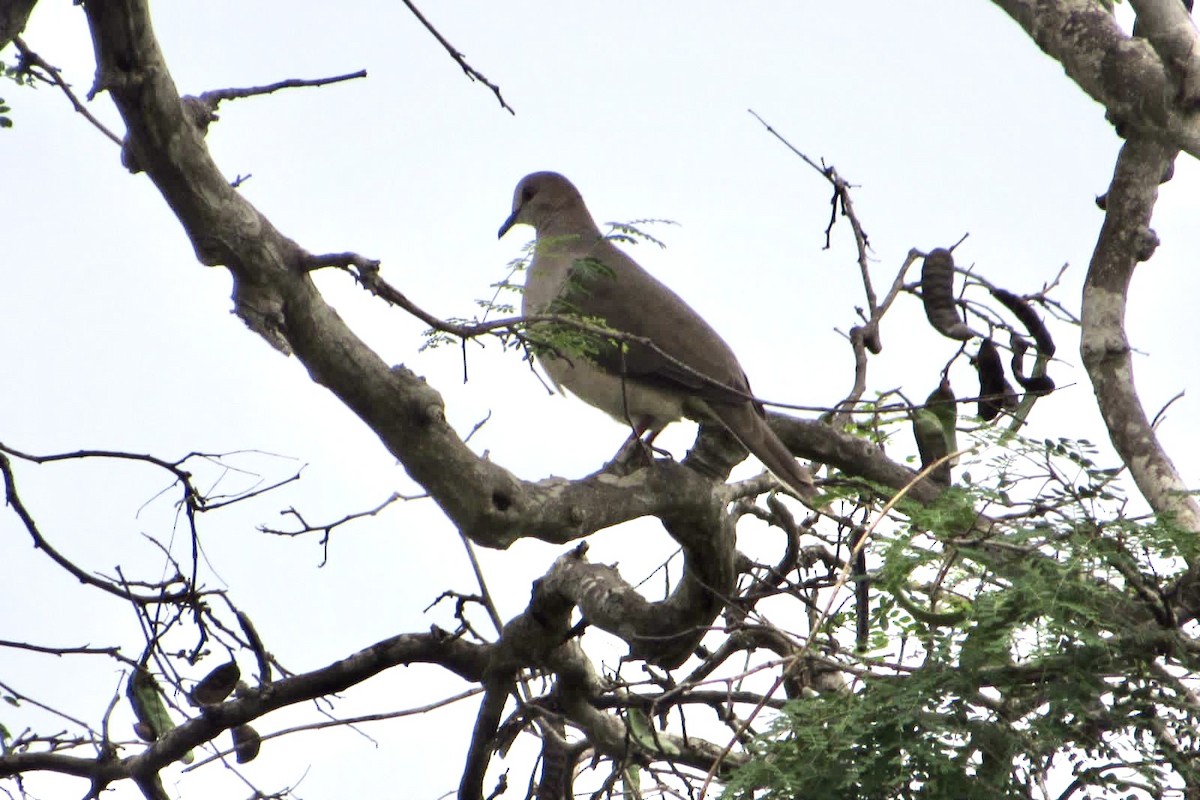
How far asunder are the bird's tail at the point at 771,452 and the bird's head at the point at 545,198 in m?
2.24

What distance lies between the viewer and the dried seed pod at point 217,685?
406 centimetres

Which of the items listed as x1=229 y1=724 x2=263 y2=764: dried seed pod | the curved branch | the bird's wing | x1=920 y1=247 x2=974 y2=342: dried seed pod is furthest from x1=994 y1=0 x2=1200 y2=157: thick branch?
x1=229 y1=724 x2=263 y2=764: dried seed pod

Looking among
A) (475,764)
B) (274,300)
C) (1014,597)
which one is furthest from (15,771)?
(1014,597)

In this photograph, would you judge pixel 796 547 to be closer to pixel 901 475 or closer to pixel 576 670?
pixel 901 475

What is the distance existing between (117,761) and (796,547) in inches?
88.1

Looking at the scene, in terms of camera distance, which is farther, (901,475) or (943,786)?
(901,475)

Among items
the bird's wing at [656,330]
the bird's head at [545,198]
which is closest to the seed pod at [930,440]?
the bird's wing at [656,330]

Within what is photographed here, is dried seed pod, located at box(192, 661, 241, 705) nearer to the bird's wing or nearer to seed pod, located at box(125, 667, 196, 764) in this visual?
seed pod, located at box(125, 667, 196, 764)

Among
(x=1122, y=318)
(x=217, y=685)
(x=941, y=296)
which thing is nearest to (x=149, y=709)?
(x=217, y=685)

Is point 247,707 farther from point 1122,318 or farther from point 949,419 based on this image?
point 1122,318

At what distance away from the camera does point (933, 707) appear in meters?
2.74

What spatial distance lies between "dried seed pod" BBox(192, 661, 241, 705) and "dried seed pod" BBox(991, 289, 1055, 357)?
2514mm

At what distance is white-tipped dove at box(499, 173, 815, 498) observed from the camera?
4578 mm

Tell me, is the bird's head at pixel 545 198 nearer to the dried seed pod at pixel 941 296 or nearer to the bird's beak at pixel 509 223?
the bird's beak at pixel 509 223
